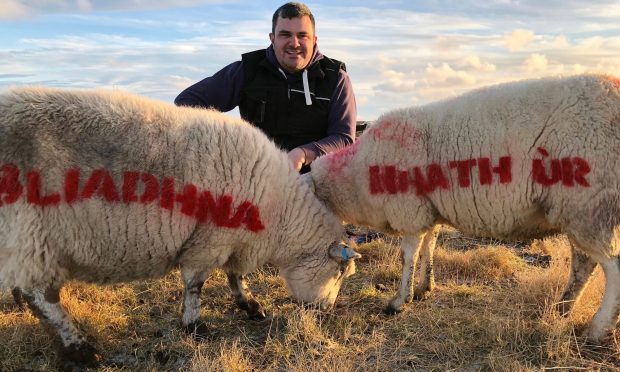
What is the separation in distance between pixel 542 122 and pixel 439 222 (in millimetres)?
1258

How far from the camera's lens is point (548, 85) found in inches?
161

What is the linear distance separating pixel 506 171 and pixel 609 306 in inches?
50.0

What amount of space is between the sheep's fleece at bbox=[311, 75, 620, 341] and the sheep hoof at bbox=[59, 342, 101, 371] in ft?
8.43

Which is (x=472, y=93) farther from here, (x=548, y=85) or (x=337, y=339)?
(x=337, y=339)

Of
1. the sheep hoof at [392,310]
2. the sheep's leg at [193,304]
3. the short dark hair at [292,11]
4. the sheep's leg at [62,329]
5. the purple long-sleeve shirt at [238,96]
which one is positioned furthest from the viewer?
the purple long-sleeve shirt at [238,96]

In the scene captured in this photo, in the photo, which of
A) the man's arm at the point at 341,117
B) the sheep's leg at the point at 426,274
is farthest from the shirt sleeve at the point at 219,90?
the sheep's leg at the point at 426,274

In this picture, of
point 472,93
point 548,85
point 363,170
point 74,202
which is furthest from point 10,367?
point 548,85

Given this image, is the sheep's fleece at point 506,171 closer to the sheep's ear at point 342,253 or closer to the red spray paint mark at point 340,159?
the red spray paint mark at point 340,159

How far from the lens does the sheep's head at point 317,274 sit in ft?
15.2

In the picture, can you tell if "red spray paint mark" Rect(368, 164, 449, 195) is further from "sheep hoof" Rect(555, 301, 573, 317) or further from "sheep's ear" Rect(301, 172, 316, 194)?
"sheep hoof" Rect(555, 301, 573, 317)

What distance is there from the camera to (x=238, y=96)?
6352mm

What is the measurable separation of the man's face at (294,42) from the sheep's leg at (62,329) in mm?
3534

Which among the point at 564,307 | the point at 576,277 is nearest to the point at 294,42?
the point at 576,277

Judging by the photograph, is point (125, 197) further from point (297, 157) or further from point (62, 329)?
point (297, 157)
